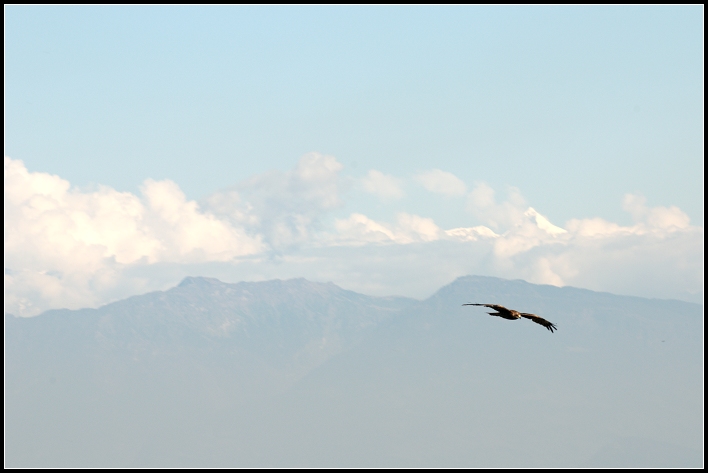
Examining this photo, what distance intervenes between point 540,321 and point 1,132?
102 m

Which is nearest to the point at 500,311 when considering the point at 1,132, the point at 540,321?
the point at 540,321

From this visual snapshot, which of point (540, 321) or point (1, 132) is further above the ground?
point (1, 132)

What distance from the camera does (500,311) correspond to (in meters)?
46.7

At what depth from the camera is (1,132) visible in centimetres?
13188

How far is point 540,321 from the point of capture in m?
46.2

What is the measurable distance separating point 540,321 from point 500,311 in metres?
1.84

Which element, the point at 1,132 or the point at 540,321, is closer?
the point at 540,321

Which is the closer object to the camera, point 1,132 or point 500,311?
point 500,311

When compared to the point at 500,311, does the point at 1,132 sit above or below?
above

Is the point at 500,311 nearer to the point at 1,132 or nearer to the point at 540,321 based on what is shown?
the point at 540,321

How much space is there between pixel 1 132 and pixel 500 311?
331 ft
